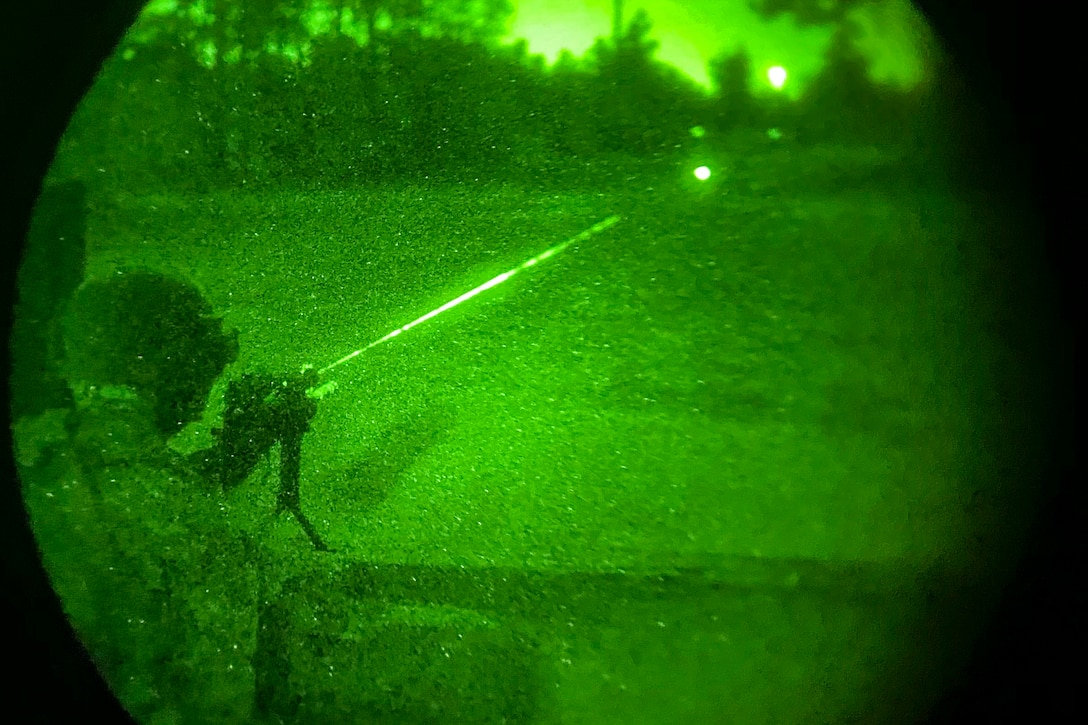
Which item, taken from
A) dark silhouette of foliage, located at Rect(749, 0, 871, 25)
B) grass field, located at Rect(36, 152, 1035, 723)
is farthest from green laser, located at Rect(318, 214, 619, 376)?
dark silhouette of foliage, located at Rect(749, 0, 871, 25)

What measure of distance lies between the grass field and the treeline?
3.4 inches

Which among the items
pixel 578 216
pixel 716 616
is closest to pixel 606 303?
pixel 578 216

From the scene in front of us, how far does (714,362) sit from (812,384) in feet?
0.86

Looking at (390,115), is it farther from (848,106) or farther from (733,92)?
(848,106)

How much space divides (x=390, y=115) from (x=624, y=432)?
104cm

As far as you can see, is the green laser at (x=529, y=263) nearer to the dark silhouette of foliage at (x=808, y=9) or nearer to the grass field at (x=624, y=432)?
the grass field at (x=624, y=432)

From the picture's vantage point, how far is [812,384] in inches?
60.9

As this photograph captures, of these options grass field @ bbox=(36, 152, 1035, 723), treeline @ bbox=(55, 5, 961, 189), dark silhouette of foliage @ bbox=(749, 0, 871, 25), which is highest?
dark silhouette of foliage @ bbox=(749, 0, 871, 25)

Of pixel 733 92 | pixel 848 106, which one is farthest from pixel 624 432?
pixel 848 106

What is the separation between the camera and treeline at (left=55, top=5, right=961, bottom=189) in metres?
1.57

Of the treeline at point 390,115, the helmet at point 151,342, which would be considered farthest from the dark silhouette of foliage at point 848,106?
the helmet at point 151,342

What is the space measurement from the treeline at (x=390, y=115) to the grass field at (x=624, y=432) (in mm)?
87

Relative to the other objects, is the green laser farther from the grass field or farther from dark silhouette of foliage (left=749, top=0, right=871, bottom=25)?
dark silhouette of foliage (left=749, top=0, right=871, bottom=25)

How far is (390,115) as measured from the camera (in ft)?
5.16
